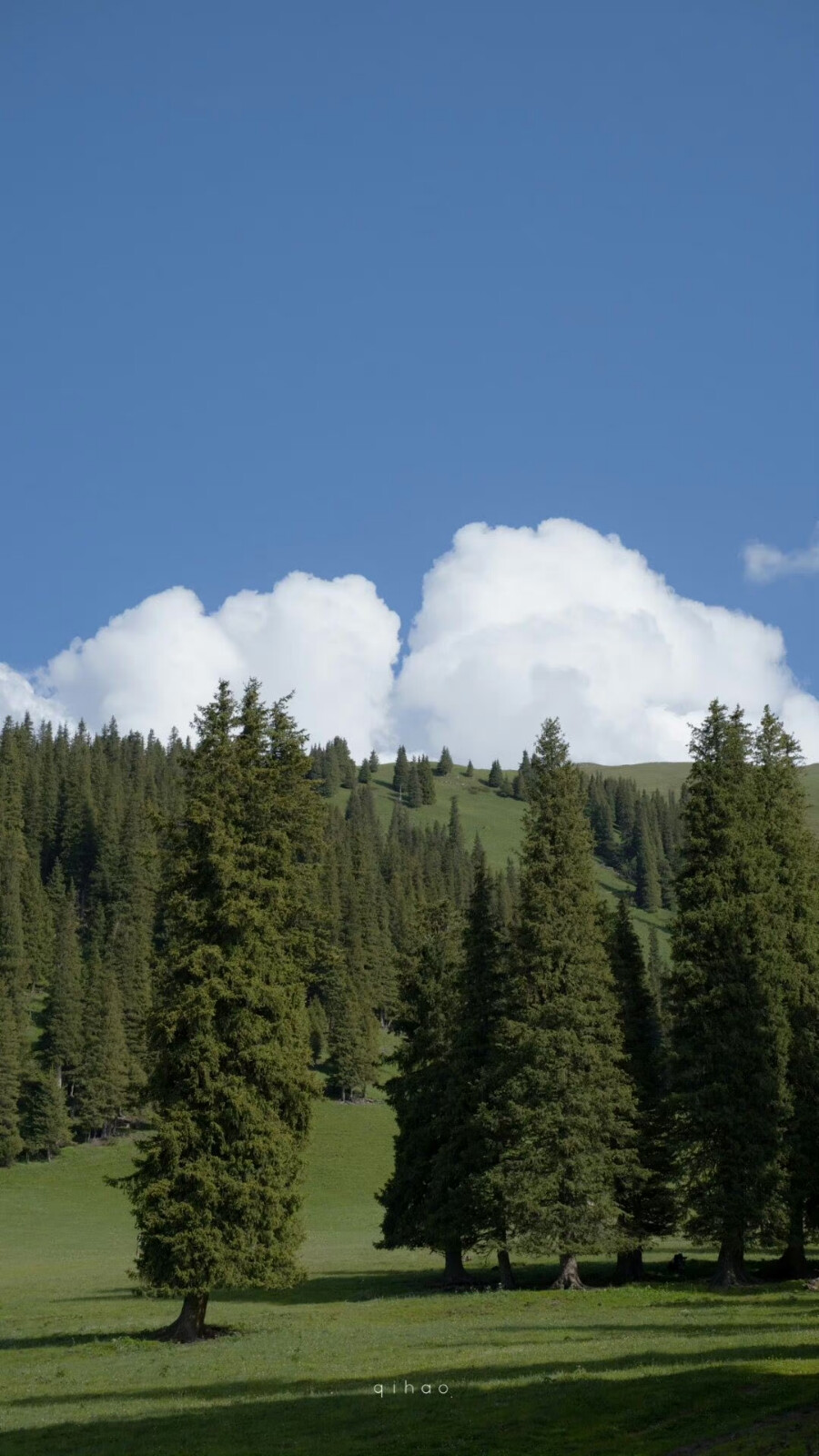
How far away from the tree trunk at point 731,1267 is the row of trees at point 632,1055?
0.27 feet

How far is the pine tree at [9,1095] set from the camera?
98.9 metres

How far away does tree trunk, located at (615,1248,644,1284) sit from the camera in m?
41.8

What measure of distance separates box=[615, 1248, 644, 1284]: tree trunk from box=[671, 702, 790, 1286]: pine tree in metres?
3.74

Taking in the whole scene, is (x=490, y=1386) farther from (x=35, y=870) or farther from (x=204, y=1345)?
(x=35, y=870)

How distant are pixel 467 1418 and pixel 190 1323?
50.5ft

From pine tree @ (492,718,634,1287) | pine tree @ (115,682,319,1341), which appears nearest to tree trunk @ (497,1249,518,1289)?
pine tree @ (492,718,634,1287)

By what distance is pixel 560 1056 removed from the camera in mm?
41438

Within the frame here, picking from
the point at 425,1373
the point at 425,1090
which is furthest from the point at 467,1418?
the point at 425,1090

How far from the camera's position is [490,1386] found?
73.3 feet

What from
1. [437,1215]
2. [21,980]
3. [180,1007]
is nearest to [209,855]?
[180,1007]

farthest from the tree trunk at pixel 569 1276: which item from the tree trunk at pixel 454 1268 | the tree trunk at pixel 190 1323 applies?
the tree trunk at pixel 190 1323

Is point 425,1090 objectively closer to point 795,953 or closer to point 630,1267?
point 630,1267

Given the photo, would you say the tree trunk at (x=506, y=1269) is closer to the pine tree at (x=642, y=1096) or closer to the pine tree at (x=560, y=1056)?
the pine tree at (x=560, y=1056)

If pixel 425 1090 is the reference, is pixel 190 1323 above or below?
below
